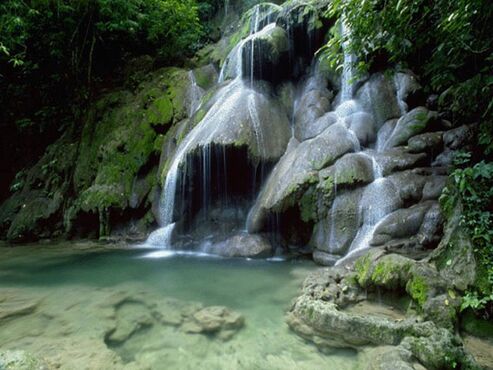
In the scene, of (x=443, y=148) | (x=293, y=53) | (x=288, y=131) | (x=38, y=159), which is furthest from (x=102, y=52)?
(x=443, y=148)

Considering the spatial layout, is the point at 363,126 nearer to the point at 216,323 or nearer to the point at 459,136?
the point at 459,136

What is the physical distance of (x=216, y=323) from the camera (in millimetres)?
4215

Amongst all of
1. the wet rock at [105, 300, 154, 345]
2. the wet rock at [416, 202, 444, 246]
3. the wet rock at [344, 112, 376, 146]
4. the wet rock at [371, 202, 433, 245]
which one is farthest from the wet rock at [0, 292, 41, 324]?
the wet rock at [344, 112, 376, 146]

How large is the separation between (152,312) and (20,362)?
1.96 m

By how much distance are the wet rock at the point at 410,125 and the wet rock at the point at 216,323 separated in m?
5.79

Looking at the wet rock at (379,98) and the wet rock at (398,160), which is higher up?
the wet rock at (379,98)

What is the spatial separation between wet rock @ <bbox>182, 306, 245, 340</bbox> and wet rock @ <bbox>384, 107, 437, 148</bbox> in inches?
228

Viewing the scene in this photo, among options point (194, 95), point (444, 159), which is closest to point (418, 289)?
point (444, 159)

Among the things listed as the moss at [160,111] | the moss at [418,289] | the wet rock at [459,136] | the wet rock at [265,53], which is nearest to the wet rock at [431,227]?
the moss at [418,289]

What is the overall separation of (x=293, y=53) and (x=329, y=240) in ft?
22.0

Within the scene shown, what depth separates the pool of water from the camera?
344 cm

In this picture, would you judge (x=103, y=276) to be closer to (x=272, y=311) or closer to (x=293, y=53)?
(x=272, y=311)

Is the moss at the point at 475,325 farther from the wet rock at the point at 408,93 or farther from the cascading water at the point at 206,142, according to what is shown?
the wet rock at the point at 408,93

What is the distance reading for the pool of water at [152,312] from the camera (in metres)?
3.44
